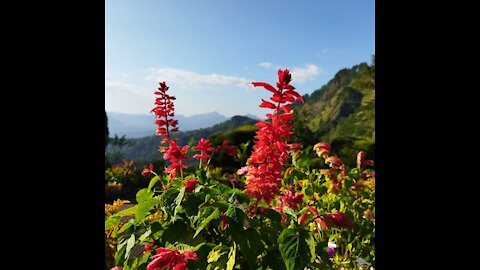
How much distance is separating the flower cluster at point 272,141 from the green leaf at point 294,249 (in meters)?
0.26

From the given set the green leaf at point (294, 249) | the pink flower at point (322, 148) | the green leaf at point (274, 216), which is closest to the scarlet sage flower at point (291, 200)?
the green leaf at point (274, 216)

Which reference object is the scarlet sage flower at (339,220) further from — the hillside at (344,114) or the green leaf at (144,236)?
the hillside at (344,114)

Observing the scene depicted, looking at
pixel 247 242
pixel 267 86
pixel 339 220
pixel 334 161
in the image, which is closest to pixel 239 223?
pixel 247 242

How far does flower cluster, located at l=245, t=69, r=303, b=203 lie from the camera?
5.90ft

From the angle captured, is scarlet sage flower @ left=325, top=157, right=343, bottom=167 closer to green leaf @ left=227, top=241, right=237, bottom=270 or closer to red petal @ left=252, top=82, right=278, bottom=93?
red petal @ left=252, top=82, right=278, bottom=93

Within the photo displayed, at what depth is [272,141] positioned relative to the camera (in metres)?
1.83

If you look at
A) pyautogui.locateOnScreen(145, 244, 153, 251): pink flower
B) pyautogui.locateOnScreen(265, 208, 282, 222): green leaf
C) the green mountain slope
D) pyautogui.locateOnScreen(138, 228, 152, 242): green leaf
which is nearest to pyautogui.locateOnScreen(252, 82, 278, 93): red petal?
pyautogui.locateOnScreen(265, 208, 282, 222): green leaf

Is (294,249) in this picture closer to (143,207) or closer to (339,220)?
(339,220)
